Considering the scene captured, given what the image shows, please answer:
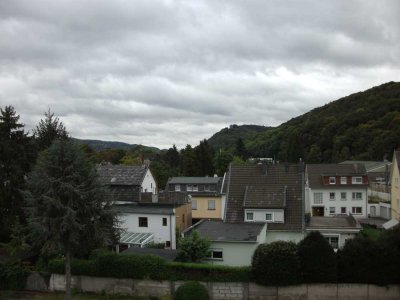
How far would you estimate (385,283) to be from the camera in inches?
885

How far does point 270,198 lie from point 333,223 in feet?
25.0

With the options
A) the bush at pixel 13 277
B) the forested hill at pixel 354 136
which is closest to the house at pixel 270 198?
the bush at pixel 13 277

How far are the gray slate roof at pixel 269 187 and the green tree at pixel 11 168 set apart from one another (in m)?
16.8

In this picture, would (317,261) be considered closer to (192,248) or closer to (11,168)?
(192,248)

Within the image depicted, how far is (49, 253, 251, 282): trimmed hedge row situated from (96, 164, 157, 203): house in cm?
1498

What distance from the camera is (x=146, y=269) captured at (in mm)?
24812

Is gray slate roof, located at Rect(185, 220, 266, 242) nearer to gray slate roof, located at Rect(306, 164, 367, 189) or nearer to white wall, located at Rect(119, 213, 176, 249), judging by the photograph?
white wall, located at Rect(119, 213, 176, 249)

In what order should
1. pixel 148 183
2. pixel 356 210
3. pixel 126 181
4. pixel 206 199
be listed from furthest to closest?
pixel 356 210 < pixel 206 199 < pixel 148 183 < pixel 126 181

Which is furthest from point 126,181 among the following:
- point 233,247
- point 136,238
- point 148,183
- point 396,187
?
point 396,187

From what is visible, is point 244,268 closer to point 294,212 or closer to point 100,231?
point 100,231

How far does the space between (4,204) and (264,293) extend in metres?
20.4

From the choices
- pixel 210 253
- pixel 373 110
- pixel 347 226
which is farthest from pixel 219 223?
pixel 373 110

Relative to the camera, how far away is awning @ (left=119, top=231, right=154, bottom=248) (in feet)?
112

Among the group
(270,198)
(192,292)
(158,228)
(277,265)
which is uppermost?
(270,198)
